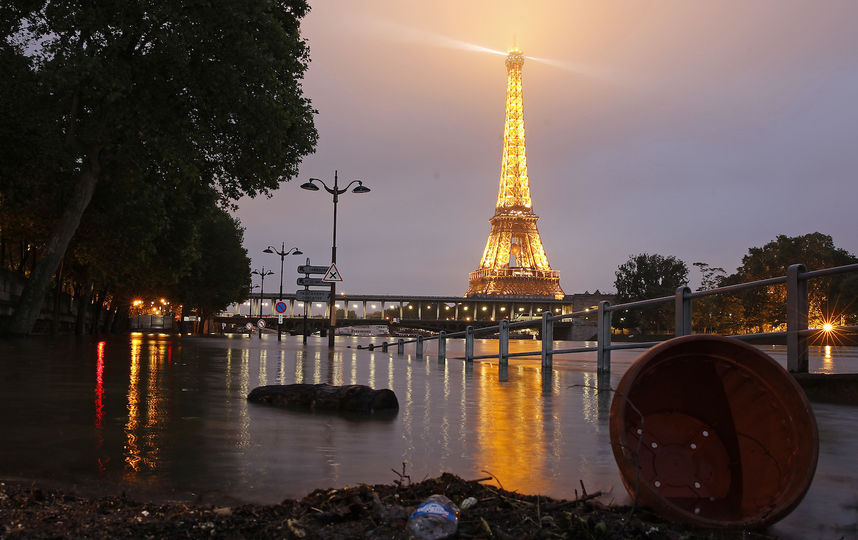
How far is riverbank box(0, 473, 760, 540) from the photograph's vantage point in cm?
225

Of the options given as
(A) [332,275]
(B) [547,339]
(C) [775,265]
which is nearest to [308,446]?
(B) [547,339]

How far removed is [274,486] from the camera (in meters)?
2.95

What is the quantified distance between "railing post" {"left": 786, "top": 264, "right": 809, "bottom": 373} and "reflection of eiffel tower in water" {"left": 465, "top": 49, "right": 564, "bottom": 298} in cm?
10522

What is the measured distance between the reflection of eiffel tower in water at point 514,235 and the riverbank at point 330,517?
109m

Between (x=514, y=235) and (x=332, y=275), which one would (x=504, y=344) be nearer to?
(x=332, y=275)

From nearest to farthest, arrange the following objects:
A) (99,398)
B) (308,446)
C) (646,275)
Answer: (308,446) < (99,398) < (646,275)

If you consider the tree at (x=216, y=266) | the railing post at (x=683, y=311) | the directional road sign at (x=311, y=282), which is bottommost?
the railing post at (x=683, y=311)

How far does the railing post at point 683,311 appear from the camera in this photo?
7461mm

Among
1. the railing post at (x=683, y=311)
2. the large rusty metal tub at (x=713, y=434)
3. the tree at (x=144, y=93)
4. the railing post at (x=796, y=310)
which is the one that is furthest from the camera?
the tree at (x=144, y=93)

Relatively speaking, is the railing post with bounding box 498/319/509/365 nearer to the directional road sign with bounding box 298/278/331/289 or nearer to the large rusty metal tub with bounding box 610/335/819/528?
the large rusty metal tub with bounding box 610/335/819/528

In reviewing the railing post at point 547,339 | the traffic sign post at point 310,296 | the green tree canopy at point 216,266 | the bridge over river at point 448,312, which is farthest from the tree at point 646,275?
the railing post at point 547,339

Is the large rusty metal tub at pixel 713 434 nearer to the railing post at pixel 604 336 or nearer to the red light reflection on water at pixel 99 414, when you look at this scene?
the red light reflection on water at pixel 99 414

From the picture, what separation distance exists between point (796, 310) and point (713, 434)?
12.6ft

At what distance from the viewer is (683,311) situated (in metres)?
7.55
